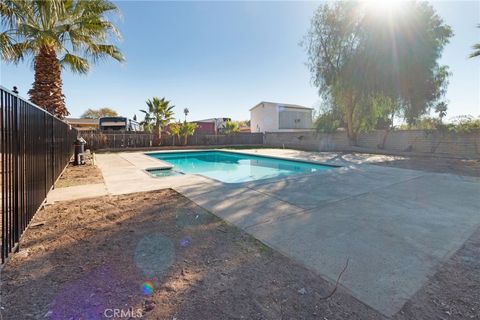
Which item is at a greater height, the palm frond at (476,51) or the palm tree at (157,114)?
the palm frond at (476,51)

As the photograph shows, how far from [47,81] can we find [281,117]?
830 inches

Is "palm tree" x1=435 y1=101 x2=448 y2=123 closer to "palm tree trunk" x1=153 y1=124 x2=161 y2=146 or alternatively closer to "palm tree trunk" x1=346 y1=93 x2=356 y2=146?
"palm tree trunk" x1=346 y1=93 x2=356 y2=146

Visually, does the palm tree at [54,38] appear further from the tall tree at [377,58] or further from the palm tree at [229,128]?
the palm tree at [229,128]

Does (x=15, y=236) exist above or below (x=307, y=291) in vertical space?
above

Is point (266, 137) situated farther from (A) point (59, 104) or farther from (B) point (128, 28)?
(A) point (59, 104)

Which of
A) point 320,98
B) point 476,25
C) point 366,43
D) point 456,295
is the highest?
point 366,43

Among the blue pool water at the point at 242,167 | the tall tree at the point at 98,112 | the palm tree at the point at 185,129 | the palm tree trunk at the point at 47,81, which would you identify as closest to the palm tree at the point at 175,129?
the palm tree at the point at 185,129

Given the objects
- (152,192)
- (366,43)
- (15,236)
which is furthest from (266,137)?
(15,236)

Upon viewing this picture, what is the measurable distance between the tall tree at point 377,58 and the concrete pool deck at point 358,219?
9.36 meters

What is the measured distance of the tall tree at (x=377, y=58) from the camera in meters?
13.0

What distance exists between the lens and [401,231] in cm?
306

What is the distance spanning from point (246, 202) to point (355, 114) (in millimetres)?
15424

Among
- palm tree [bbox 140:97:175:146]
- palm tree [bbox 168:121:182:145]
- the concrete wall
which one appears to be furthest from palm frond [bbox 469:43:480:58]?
palm tree [bbox 168:121:182:145]

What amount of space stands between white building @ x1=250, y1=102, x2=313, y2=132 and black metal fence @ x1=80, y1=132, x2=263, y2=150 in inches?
157
